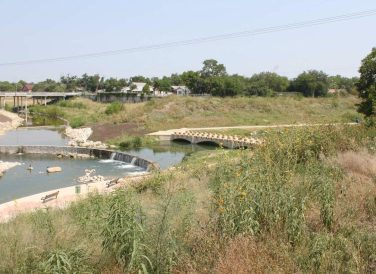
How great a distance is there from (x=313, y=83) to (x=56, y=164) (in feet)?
206

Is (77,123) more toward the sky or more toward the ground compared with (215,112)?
more toward the ground

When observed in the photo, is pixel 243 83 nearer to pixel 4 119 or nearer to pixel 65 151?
pixel 4 119

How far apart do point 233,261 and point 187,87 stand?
304 feet

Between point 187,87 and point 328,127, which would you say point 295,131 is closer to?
point 328,127

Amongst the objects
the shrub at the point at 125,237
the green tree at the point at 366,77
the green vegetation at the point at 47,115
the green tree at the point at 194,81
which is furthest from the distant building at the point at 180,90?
the shrub at the point at 125,237

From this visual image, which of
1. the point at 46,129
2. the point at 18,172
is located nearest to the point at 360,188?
the point at 18,172

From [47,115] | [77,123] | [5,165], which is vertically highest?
[77,123]

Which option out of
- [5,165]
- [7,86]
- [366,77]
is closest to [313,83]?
[366,77]

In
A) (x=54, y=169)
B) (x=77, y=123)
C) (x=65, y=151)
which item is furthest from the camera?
(x=77, y=123)

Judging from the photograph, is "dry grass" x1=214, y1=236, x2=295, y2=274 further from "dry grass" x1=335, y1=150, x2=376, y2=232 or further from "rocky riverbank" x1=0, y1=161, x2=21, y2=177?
"rocky riverbank" x1=0, y1=161, x2=21, y2=177

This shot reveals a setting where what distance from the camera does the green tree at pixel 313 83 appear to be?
8375 cm

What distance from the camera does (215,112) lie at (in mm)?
62344

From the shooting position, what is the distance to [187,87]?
96750 millimetres

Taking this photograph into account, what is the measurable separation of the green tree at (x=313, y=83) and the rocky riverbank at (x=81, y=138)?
158 ft
